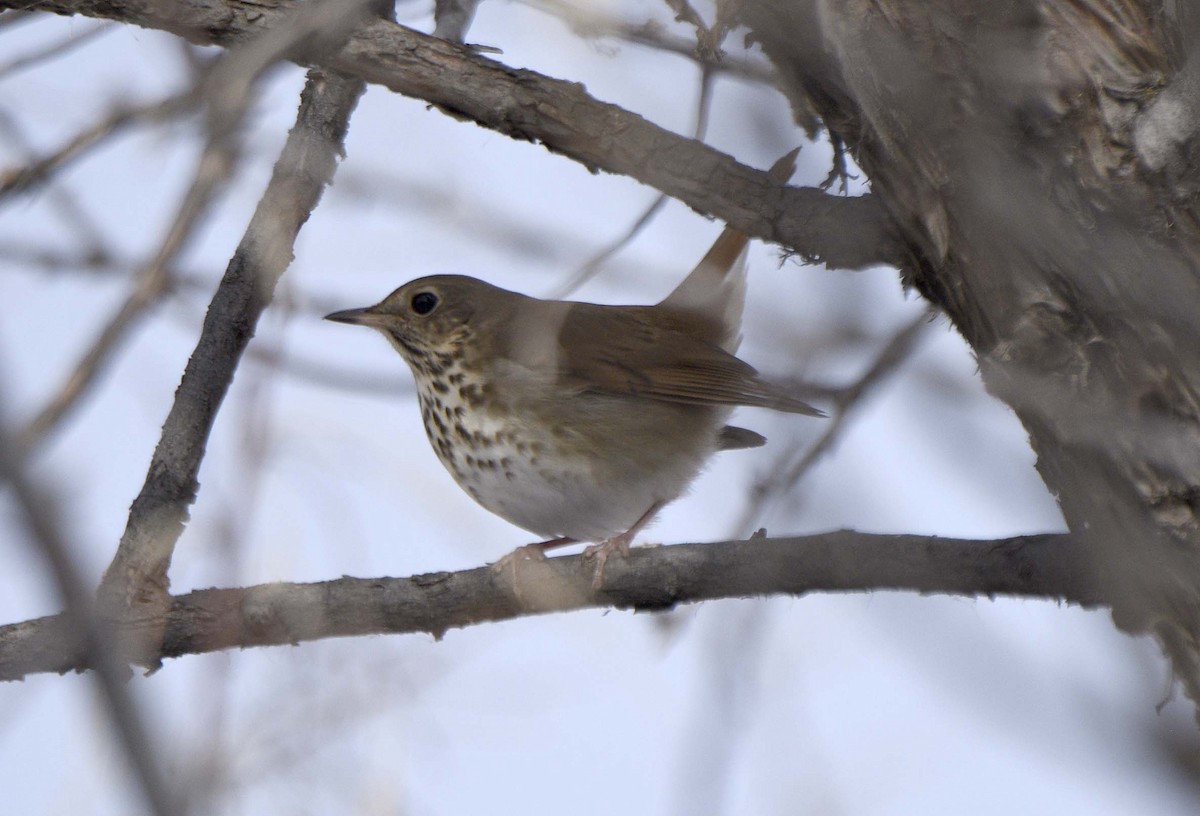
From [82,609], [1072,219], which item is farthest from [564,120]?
[82,609]

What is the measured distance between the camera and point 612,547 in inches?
149

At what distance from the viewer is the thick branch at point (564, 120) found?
340cm

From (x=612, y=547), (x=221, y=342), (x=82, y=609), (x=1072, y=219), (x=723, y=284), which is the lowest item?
(x=82, y=609)

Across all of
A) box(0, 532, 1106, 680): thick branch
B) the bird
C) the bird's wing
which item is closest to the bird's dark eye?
the bird

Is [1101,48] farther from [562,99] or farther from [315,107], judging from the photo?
[315,107]

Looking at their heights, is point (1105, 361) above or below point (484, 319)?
below

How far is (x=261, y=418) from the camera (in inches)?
106

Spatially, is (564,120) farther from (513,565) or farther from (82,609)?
(82,609)

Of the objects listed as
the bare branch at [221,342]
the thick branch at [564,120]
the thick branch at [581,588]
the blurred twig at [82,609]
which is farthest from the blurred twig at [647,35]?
the blurred twig at [82,609]

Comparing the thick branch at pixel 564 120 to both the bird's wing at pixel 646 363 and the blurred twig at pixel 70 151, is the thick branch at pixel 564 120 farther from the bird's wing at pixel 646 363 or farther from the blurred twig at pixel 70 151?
the bird's wing at pixel 646 363

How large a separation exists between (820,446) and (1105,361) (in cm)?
112

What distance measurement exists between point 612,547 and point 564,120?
1.22m

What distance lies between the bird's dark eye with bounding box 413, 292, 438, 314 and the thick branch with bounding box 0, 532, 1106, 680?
2.03 m

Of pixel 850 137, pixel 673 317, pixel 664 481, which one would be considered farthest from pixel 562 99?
pixel 673 317
